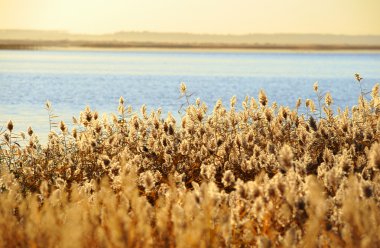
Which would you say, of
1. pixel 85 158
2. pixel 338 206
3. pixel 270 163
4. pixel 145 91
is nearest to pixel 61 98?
pixel 145 91

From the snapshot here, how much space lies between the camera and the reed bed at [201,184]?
494 centimetres

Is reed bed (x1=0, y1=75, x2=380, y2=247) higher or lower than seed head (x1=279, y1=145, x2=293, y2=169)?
lower

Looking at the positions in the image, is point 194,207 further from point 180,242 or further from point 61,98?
point 61,98

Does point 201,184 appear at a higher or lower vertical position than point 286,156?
lower

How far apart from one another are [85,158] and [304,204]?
17.6ft

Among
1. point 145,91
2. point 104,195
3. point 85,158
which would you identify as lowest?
point 145,91

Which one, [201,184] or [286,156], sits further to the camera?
[201,184]

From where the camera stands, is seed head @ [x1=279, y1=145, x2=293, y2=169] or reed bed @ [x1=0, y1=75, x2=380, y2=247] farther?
seed head @ [x1=279, y1=145, x2=293, y2=169]

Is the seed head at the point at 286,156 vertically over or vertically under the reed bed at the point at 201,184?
over

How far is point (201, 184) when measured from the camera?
22.6ft

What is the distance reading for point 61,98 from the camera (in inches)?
1312

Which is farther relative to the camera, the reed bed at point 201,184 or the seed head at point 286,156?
the seed head at point 286,156

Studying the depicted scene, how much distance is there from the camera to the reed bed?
4.94 m

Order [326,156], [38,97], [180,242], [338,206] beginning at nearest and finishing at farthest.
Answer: [180,242], [338,206], [326,156], [38,97]
